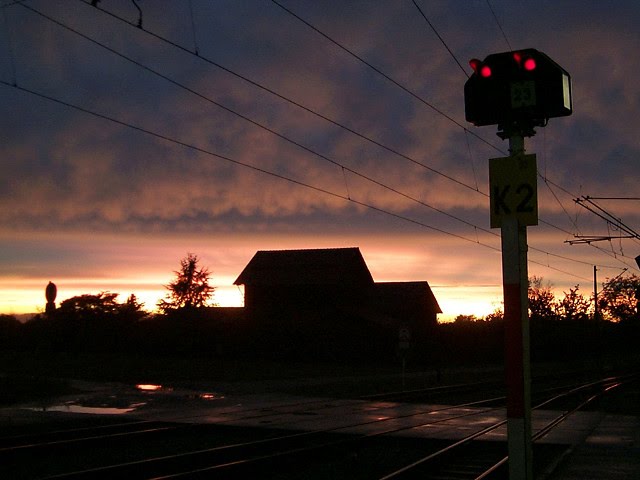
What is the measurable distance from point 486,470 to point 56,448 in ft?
27.4

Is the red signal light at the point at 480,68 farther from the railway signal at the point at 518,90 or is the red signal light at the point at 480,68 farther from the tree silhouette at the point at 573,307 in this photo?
the tree silhouette at the point at 573,307

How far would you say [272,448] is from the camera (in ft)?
52.9

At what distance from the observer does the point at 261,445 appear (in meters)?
16.2

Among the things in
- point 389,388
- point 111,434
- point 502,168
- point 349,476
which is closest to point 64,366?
point 389,388

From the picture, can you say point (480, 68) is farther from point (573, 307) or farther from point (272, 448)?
point (573, 307)

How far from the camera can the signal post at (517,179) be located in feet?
24.5

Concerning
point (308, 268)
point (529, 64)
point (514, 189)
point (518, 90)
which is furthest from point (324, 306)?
point (529, 64)

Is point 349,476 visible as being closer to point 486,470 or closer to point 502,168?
point 486,470

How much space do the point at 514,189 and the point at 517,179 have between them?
103 mm

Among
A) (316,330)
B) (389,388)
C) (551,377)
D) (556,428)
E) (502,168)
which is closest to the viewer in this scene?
(502,168)

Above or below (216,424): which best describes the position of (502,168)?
above

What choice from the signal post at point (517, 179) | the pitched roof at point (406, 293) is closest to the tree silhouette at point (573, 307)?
the pitched roof at point (406, 293)

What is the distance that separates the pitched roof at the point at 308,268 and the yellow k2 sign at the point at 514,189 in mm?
62700

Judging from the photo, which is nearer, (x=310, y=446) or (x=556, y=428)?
(x=310, y=446)
